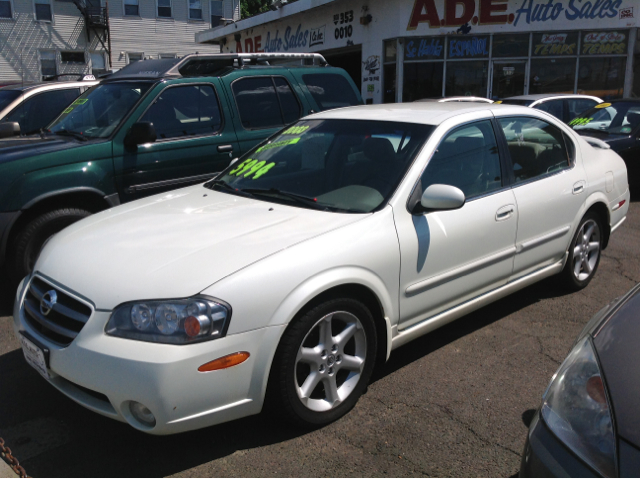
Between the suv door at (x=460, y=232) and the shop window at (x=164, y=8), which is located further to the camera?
the shop window at (x=164, y=8)

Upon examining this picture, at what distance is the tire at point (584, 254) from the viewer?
4773 mm

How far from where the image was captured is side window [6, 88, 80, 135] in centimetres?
740

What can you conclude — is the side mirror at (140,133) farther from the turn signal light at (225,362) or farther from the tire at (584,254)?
the tire at (584,254)

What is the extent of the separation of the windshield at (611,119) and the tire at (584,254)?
184 inches

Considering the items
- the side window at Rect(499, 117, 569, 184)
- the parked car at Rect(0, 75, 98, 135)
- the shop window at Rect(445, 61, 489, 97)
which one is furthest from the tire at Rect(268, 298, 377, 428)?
the shop window at Rect(445, 61, 489, 97)

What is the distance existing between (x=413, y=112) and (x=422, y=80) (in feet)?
46.7

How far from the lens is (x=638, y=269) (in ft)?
18.6

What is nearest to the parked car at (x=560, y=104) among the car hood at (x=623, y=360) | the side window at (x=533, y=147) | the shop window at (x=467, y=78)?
the side window at (x=533, y=147)

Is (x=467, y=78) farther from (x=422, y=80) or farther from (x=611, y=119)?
(x=611, y=119)

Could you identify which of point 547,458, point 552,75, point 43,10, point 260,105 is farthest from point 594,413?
point 43,10

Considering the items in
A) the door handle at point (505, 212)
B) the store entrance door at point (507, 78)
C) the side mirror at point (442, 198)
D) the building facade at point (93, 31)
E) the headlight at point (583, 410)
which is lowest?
the headlight at point (583, 410)

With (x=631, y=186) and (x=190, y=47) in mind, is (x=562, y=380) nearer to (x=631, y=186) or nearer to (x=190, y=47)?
(x=631, y=186)

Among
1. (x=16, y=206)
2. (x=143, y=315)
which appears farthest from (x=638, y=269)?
(x=16, y=206)

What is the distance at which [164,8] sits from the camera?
29953 millimetres
